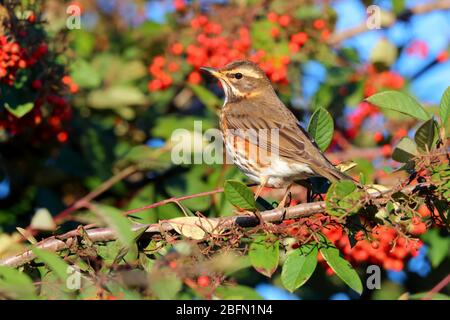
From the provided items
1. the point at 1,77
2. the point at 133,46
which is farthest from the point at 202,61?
the point at 1,77

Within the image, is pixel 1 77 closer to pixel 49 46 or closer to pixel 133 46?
pixel 49 46

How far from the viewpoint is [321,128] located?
13.6ft

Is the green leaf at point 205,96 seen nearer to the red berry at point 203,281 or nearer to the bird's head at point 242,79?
the bird's head at point 242,79

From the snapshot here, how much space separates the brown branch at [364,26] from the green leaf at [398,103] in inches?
119

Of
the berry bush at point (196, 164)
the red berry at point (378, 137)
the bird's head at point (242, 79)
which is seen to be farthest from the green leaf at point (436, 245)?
the bird's head at point (242, 79)

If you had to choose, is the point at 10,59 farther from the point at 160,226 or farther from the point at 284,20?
the point at 284,20

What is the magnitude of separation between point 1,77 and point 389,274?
3311mm

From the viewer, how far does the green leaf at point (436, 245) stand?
5.13 m

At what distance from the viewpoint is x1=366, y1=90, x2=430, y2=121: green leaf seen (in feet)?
11.6

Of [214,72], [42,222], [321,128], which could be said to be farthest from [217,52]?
[42,222]

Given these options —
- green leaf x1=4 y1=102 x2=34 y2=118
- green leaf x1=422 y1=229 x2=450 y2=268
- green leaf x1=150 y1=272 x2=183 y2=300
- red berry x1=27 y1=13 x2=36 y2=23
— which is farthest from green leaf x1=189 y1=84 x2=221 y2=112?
green leaf x1=150 y1=272 x2=183 y2=300

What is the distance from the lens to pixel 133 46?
6.37 m

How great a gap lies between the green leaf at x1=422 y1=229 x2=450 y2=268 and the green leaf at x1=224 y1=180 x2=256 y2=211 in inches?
89.8

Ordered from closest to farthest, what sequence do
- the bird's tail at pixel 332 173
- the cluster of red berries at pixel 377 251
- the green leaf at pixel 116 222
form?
the green leaf at pixel 116 222, the bird's tail at pixel 332 173, the cluster of red berries at pixel 377 251
